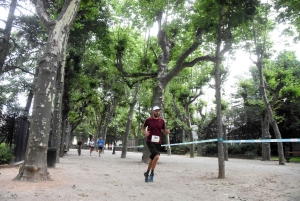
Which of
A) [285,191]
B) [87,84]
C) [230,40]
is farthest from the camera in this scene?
[87,84]

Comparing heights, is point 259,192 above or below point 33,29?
below

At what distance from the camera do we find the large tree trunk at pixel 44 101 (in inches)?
220

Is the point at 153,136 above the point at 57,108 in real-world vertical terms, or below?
below

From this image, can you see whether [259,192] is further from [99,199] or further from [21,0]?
[21,0]

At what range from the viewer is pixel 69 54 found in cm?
1420

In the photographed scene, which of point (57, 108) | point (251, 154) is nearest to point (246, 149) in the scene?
point (251, 154)

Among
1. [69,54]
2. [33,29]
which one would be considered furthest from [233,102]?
[33,29]

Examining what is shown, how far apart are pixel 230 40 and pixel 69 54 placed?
9.59 meters

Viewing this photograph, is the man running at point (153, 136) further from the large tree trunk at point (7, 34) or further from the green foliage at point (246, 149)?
the green foliage at point (246, 149)

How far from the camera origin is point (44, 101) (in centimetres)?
588

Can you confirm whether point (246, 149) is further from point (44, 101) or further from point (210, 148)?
point (44, 101)

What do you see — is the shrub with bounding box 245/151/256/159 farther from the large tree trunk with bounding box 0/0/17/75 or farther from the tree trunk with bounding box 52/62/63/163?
the large tree trunk with bounding box 0/0/17/75

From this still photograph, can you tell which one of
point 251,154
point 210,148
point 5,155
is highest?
point 210,148

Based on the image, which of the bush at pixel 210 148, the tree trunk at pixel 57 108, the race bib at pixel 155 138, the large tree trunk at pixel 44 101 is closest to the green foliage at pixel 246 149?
the bush at pixel 210 148
